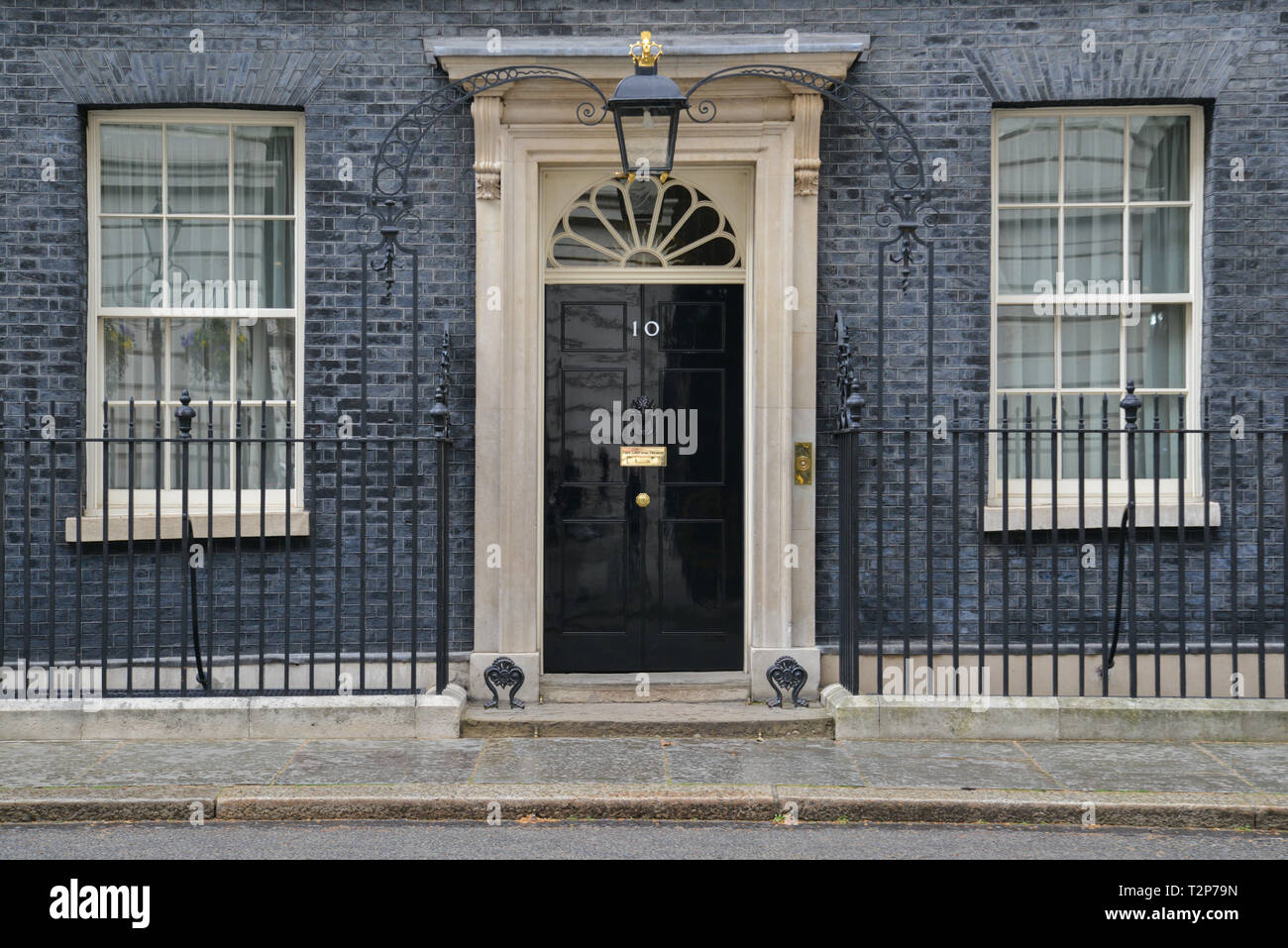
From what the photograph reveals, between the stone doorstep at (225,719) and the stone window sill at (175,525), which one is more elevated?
the stone window sill at (175,525)

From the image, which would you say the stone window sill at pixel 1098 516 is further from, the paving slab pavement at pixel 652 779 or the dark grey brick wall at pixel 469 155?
the paving slab pavement at pixel 652 779

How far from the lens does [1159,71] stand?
28.5 ft

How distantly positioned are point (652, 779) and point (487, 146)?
13.4 feet

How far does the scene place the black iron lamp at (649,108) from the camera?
7488mm

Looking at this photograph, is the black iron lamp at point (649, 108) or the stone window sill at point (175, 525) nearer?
the black iron lamp at point (649, 108)

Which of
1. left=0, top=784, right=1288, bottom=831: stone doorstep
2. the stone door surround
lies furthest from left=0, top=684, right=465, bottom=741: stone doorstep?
left=0, top=784, right=1288, bottom=831: stone doorstep

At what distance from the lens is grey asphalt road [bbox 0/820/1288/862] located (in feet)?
19.2

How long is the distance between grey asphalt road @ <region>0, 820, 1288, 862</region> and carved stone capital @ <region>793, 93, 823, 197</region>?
4.08 metres

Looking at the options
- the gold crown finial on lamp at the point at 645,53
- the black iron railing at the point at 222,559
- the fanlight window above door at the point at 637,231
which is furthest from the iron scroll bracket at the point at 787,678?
the gold crown finial on lamp at the point at 645,53

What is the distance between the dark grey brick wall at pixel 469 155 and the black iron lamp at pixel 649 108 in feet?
3.41

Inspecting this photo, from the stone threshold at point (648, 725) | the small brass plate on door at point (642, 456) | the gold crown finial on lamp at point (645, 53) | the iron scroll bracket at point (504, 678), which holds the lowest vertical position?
the stone threshold at point (648, 725)

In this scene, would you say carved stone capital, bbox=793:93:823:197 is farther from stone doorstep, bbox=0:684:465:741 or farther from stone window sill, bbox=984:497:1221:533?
stone doorstep, bbox=0:684:465:741

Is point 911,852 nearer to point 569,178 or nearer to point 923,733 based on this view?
point 923,733

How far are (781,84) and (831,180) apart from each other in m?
0.68
